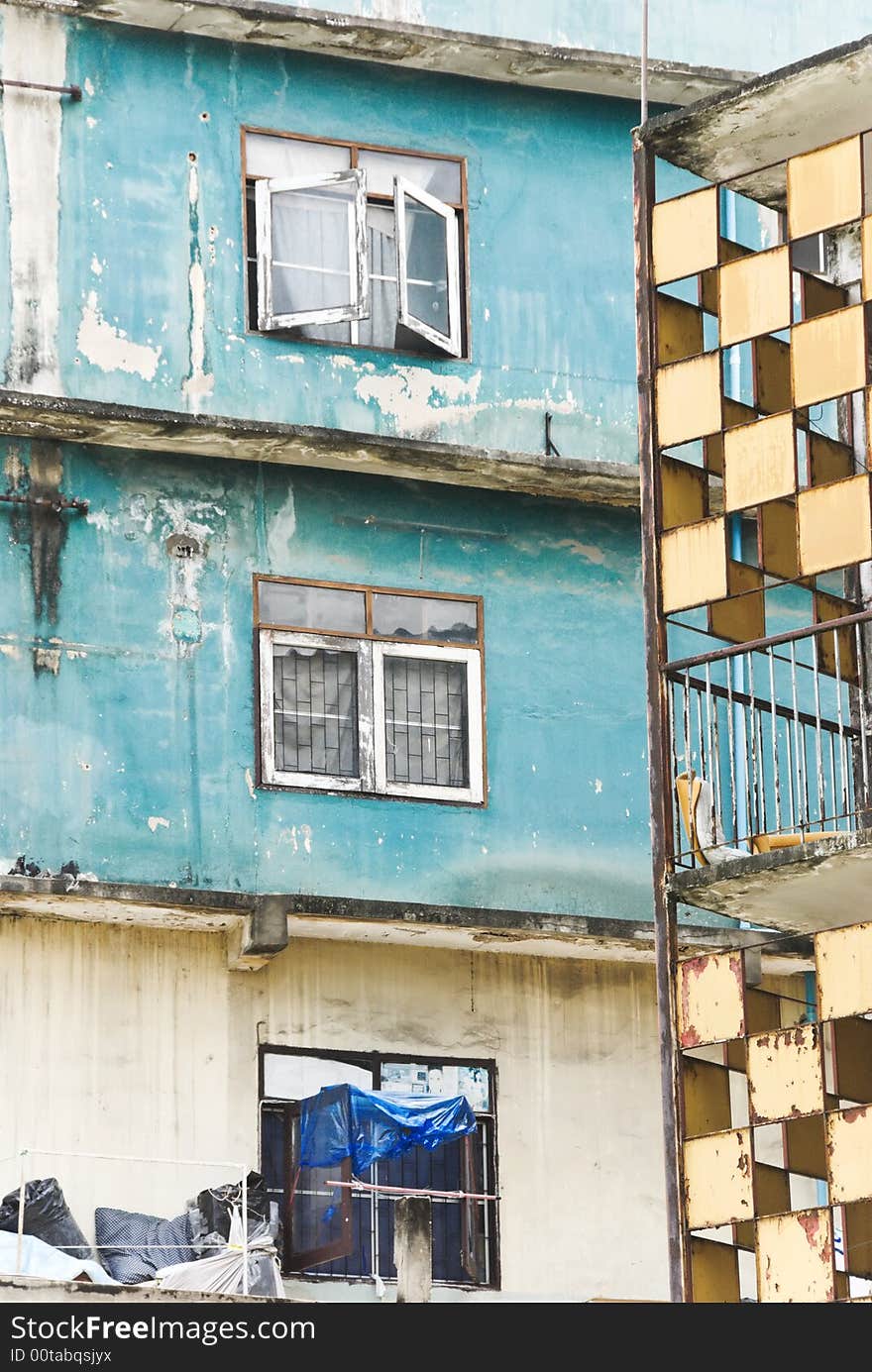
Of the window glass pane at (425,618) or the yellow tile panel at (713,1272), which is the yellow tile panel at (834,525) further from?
the window glass pane at (425,618)

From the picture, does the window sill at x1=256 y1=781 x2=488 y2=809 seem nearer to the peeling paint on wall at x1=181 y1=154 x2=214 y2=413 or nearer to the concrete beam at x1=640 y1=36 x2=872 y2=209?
the peeling paint on wall at x1=181 y1=154 x2=214 y2=413

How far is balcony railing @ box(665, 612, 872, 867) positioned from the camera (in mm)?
16688

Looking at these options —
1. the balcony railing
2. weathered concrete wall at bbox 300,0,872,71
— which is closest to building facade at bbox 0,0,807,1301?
weathered concrete wall at bbox 300,0,872,71

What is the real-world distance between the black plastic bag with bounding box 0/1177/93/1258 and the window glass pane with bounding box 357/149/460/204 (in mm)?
6481

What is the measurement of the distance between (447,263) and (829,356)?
425 centimetres

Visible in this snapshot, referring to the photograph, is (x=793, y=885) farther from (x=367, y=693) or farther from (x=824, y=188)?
(x=367, y=693)

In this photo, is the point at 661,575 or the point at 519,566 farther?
the point at 519,566

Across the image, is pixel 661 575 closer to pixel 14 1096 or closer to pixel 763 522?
pixel 763 522

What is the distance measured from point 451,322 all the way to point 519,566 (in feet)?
5.19

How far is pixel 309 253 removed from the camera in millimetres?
20156

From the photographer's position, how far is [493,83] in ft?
68.7

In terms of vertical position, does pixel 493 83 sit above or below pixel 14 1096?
above
